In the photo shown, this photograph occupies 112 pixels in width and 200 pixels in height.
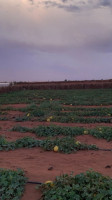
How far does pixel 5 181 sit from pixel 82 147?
2182 millimetres

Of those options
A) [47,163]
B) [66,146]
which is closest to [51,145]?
[66,146]

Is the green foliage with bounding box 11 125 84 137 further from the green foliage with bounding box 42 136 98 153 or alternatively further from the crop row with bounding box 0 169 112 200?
the crop row with bounding box 0 169 112 200

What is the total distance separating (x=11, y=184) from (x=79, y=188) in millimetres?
829

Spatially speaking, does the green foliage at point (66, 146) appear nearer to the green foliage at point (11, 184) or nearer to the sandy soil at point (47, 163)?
the sandy soil at point (47, 163)

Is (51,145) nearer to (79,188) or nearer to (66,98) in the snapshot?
(79,188)

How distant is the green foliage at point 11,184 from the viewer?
3.21 m

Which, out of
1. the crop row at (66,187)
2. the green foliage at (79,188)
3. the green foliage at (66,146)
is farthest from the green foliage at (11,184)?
the green foliage at (66,146)

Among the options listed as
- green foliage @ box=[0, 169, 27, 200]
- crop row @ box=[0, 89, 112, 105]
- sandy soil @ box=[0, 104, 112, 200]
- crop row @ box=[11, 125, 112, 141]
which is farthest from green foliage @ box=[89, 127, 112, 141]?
crop row @ box=[0, 89, 112, 105]

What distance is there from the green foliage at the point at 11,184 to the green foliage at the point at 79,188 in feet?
0.87

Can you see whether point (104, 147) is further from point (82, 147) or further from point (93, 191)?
point (93, 191)

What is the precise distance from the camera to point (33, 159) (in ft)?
15.4

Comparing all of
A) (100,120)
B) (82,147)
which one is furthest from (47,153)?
(100,120)

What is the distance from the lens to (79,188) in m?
3.16

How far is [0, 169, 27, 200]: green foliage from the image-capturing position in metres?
3.21
